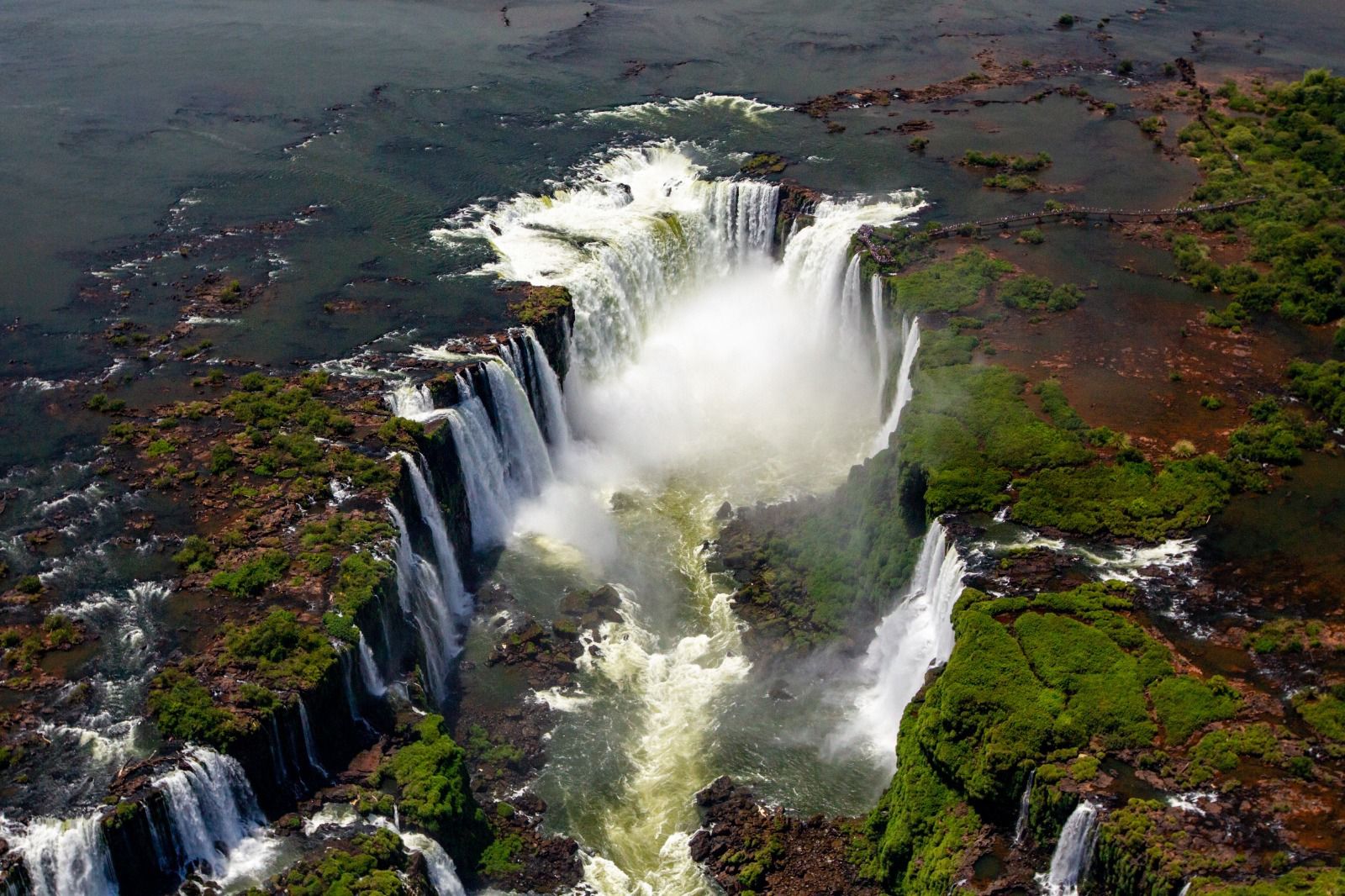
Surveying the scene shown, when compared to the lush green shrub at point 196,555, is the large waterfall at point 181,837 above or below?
below

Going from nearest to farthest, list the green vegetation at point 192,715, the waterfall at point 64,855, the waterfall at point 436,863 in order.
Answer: the waterfall at point 64,855 → the green vegetation at point 192,715 → the waterfall at point 436,863

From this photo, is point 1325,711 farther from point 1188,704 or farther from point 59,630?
point 59,630

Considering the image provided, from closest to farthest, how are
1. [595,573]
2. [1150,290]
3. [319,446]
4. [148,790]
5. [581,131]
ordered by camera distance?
1. [148,790]
2. [319,446]
3. [595,573]
4. [1150,290]
5. [581,131]

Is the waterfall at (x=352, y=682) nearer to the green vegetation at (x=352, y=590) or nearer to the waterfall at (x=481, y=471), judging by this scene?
the green vegetation at (x=352, y=590)

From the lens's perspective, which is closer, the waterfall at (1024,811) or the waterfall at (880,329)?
the waterfall at (1024,811)

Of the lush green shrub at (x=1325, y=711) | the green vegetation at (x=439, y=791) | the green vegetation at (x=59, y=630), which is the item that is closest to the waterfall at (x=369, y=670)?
the green vegetation at (x=439, y=791)

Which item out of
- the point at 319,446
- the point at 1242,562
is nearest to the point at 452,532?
the point at 319,446

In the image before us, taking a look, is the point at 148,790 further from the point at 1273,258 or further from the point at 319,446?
the point at 1273,258
